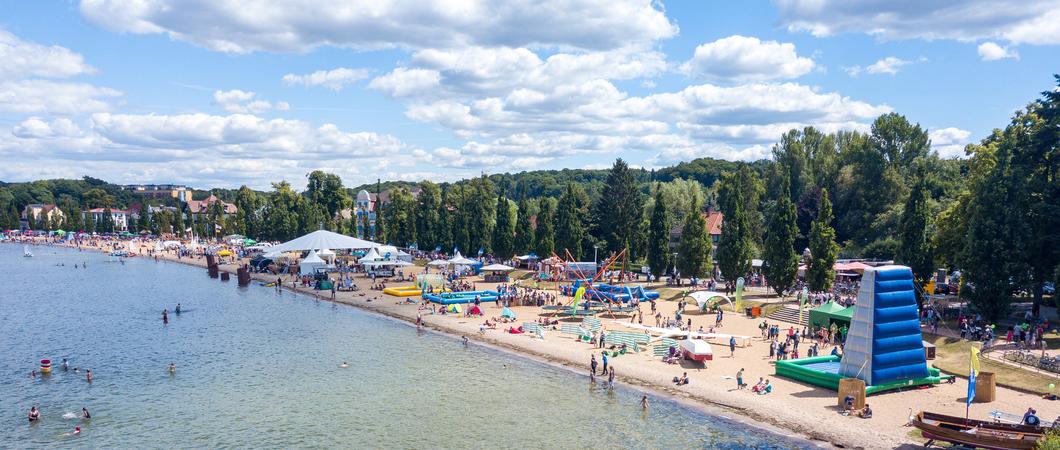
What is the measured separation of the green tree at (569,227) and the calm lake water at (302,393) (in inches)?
1086

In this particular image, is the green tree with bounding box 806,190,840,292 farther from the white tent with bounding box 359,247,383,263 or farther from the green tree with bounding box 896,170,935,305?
the white tent with bounding box 359,247,383,263

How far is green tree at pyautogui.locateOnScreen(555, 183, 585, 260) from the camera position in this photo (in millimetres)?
74125

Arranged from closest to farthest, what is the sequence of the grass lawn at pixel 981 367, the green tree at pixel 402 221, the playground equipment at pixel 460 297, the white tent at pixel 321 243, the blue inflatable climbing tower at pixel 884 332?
the blue inflatable climbing tower at pixel 884 332 < the grass lawn at pixel 981 367 < the playground equipment at pixel 460 297 < the white tent at pixel 321 243 < the green tree at pixel 402 221

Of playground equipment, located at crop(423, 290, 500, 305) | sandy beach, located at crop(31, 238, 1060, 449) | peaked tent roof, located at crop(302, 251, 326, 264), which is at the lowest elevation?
sandy beach, located at crop(31, 238, 1060, 449)

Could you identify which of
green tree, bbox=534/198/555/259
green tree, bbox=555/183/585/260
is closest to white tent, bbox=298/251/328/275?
green tree, bbox=534/198/555/259

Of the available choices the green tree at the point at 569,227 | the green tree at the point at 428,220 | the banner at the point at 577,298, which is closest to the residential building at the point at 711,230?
the green tree at the point at 569,227

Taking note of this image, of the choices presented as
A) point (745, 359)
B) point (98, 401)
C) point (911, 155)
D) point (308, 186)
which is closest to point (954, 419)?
point (745, 359)

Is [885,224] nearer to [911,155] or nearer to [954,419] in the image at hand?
[911,155]

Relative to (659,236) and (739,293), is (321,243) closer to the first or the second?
(659,236)

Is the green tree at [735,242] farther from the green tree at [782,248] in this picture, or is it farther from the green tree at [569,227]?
the green tree at [569,227]

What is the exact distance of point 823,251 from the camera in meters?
47.2

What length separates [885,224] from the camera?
214ft

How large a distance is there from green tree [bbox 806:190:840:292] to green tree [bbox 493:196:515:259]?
41.2 metres

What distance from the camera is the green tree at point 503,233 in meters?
81.7
